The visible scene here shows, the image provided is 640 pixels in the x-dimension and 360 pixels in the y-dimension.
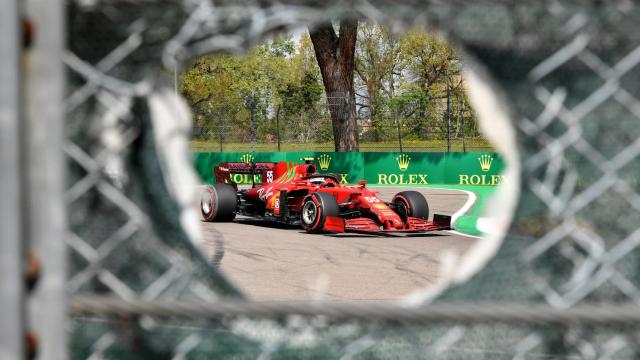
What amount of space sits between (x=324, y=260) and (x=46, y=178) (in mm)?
7208

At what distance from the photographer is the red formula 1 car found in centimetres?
998

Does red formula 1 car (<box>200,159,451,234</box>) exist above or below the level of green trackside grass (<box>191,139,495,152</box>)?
below

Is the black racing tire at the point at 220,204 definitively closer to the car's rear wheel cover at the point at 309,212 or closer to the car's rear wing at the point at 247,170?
the car's rear wing at the point at 247,170

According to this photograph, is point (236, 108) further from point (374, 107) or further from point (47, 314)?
point (47, 314)

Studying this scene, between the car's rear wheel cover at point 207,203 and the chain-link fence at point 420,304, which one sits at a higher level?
the chain-link fence at point 420,304

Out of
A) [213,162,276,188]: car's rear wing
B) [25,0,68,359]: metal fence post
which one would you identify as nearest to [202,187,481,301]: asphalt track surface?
[213,162,276,188]: car's rear wing

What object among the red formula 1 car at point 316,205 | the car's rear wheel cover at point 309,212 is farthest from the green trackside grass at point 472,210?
the car's rear wheel cover at point 309,212

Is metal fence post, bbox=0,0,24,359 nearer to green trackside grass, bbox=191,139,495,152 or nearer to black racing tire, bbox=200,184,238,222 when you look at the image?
black racing tire, bbox=200,184,238,222

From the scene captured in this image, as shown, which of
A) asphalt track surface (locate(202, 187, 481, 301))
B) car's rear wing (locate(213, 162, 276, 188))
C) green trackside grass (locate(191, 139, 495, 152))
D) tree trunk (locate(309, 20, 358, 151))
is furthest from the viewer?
green trackside grass (locate(191, 139, 495, 152))

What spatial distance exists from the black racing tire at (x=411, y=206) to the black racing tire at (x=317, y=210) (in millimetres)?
901

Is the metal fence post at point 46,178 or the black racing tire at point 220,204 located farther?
the black racing tire at point 220,204

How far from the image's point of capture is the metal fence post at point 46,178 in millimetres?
977

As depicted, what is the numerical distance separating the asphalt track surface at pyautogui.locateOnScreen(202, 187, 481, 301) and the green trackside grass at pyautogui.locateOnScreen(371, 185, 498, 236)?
35cm

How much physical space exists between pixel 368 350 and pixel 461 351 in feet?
0.42
